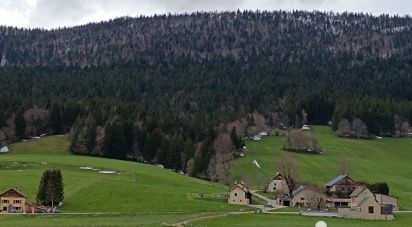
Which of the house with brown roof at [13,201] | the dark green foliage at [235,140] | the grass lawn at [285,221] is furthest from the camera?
the dark green foliage at [235,140]

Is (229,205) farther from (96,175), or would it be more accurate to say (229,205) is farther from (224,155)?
(224,155)

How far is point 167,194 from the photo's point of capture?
116m

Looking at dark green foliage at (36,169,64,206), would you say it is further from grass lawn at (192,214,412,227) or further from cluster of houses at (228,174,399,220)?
grass lawn at (192,214,412,227)

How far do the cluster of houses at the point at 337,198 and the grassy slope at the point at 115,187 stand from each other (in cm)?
647

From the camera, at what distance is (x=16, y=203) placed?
10544 centimetres

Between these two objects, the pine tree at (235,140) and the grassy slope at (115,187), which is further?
the pine tree at (235,140)

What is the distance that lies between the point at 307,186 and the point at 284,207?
915 centimetres

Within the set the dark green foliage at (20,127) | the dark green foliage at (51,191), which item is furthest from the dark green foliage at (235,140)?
the dark green foliage at (51,191)

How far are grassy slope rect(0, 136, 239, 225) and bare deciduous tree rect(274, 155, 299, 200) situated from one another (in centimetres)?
1274

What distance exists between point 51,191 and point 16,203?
5.56 meters

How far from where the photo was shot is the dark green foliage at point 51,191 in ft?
351

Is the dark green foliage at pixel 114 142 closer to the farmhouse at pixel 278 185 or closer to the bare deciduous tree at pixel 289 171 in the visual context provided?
the bare deciduous tree at pixel 289 171

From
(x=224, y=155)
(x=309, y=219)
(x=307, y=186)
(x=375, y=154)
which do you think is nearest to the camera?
(x=309, y=219)

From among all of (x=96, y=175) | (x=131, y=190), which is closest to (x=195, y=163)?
Answer: (x=96, y=175)
